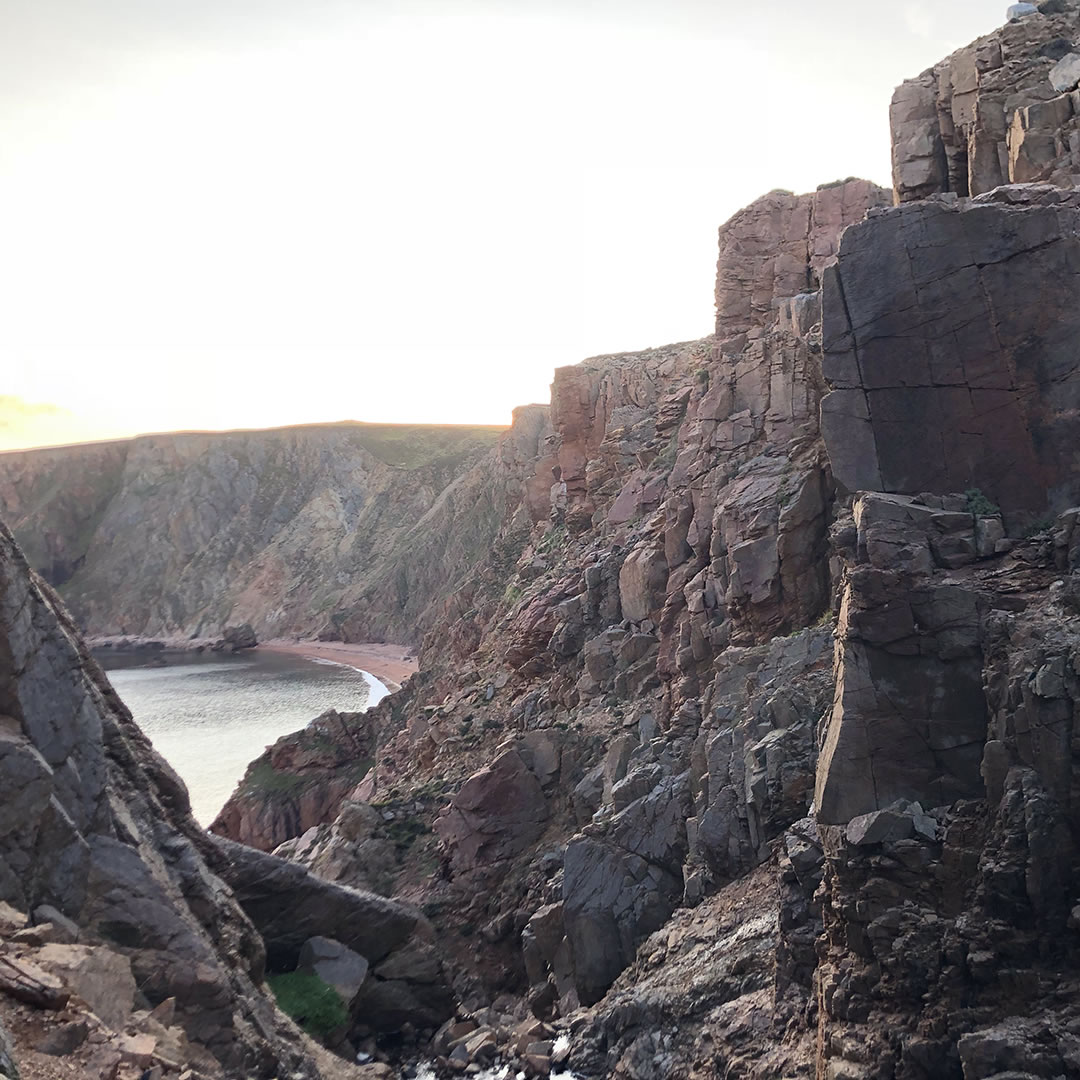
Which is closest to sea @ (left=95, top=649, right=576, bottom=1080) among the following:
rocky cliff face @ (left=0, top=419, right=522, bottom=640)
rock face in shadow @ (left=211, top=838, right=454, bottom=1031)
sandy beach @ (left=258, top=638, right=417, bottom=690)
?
sandy beach @ (left=258, top=638, right=417, bottom=690)

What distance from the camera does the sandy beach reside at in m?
104

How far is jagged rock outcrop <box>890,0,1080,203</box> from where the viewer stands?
2241 cm

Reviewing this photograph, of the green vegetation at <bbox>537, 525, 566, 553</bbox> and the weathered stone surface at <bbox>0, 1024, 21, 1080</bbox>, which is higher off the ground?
the green vegetation at <bbox>537, 525, 566, 553</bbox>

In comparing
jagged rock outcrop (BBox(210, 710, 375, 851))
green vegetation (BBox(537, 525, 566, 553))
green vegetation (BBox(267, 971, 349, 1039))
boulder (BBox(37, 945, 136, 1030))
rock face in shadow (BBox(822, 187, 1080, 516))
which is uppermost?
rock face in shadow (BBox(822, 187, 1080, 516))

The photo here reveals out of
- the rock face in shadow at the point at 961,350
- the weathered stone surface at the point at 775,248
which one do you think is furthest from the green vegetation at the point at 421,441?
the rock face in shadow at the point at 961,350

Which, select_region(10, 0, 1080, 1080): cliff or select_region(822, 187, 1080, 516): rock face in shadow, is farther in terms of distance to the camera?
select_region(822, 187, 1080, 516): rock face in shadow

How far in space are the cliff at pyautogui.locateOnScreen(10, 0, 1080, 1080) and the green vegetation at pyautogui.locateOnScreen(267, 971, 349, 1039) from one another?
2.78 m

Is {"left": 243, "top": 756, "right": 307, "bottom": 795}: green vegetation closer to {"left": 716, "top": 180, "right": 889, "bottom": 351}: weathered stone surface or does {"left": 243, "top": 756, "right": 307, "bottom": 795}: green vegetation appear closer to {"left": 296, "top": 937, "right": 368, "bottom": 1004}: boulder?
{"left": 296, "top": 937, "right": 368, "bottom": 1004}: boulder

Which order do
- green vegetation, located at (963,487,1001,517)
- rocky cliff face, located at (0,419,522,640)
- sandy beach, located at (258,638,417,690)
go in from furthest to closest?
rocky cliff face, located at (0,419,522,640)
sandy beach, located at (258,638,417,690)
green vegetation, located at (963,487,1001,517)

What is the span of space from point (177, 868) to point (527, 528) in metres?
47.7

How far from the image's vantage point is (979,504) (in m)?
18.2

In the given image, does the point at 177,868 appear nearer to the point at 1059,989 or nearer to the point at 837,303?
the point at 1059,989

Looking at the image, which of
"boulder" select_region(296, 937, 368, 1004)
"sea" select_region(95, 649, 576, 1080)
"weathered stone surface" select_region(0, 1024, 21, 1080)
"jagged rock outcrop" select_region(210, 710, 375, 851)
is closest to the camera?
"weathered stone surface" select_region(0, 1024, 21, 1080)

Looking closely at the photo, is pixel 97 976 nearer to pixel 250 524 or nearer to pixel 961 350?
pixel 961 350
